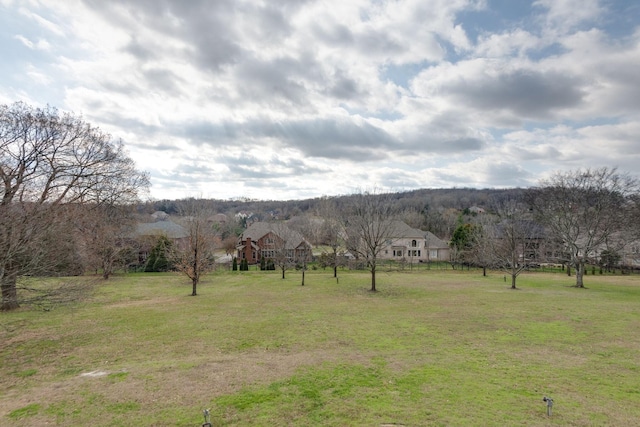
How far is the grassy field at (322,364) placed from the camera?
6941 millimetres

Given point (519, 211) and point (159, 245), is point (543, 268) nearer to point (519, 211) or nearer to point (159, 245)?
point (519, 211)

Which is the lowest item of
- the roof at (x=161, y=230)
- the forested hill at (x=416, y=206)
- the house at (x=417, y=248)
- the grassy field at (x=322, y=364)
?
the grassy field at (x=322, y=364)

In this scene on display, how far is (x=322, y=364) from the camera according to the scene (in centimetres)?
975

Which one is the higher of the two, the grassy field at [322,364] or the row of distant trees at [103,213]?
the row of distant trees at [103,213]

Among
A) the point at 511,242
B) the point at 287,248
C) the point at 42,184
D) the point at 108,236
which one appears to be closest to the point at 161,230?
the point at 108,236

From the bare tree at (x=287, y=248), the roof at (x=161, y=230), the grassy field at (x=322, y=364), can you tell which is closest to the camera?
the grassy field at (x=322, y=364)

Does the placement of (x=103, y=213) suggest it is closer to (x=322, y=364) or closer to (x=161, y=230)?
(x=161, y=230)

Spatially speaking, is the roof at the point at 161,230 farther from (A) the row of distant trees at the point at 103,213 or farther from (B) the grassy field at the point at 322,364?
(B) the grassy field at the point at 322,364

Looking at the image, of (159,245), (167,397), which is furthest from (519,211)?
(159,245)

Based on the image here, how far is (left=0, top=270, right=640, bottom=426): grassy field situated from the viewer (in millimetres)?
6941

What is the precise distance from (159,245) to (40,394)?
35.0 m

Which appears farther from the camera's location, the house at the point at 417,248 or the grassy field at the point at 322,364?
the house at the point at 417,248

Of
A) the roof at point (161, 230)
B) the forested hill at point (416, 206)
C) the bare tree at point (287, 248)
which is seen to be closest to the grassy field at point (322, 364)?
the bare tree at point (287, 248)

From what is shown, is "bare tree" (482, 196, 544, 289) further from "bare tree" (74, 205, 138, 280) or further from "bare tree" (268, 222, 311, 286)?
"bare tree" (74, 205, 138, 280)
